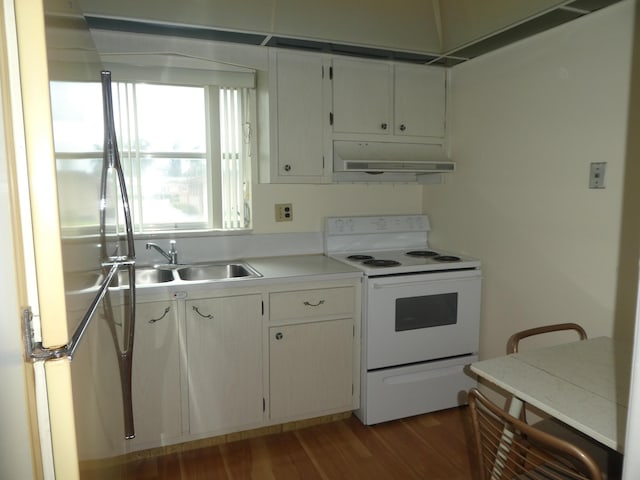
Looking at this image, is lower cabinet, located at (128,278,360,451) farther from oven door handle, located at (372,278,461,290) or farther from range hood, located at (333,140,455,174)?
range hood, located at (333,140,455,174)

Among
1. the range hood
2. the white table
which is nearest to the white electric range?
the range hood

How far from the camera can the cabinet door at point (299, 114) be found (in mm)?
2635

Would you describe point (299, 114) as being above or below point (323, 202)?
above

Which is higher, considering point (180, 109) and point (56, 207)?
point (180, 109)

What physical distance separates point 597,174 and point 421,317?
1.16m

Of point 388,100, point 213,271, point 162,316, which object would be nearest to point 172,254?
point 213,271

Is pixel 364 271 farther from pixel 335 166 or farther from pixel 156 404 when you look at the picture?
pixel 156 404

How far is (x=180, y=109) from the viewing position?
2.77 meters

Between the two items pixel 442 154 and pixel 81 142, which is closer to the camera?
pixel 81 142

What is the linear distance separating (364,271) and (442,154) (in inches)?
41.9

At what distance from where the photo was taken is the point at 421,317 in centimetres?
263

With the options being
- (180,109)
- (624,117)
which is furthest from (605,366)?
(180,109)

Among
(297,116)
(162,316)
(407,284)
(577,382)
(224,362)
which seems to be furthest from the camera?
(297,116)

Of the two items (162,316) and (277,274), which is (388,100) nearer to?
(277,274)
